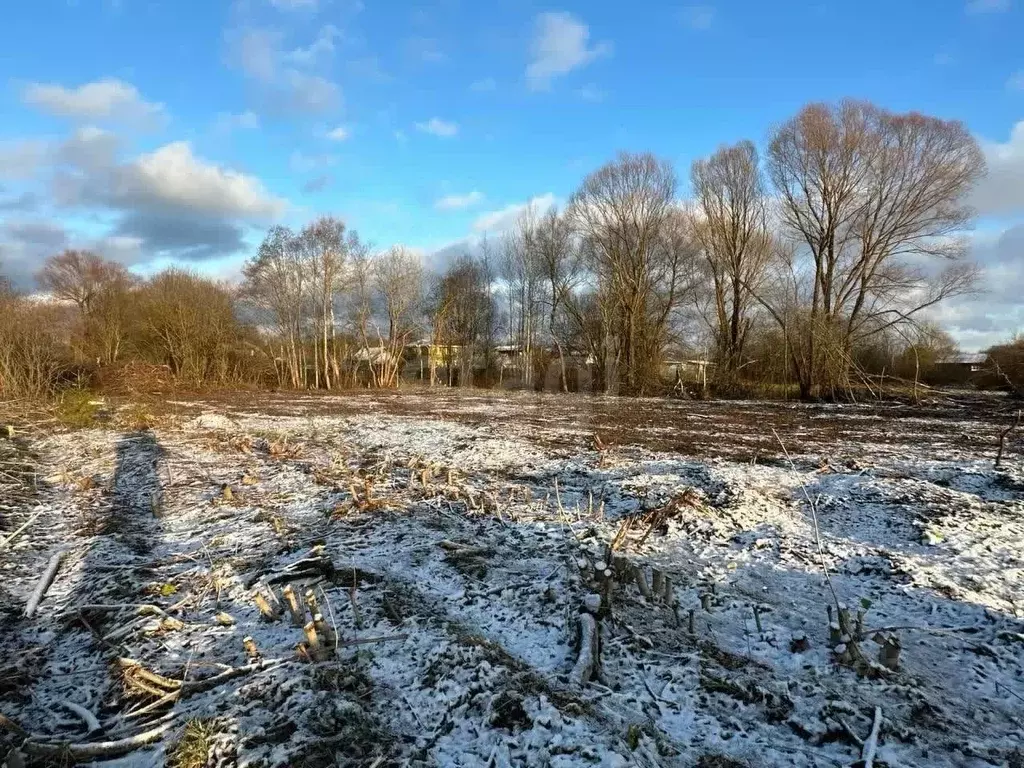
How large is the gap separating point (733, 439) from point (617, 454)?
150 inches

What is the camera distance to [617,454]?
10.3m

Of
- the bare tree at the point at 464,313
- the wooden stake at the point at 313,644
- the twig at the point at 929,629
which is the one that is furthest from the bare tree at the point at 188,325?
the twig at the point at 929,629

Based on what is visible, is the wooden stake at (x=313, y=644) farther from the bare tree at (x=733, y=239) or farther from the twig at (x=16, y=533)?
the bare tree at (x=733, y=239)

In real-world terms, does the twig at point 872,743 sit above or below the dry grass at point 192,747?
above

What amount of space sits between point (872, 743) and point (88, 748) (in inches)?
163

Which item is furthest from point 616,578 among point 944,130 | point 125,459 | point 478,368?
point 478,368

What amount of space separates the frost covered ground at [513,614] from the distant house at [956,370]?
2844cm

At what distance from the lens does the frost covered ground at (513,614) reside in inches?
115

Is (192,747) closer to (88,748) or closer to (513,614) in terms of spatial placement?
(88,748)

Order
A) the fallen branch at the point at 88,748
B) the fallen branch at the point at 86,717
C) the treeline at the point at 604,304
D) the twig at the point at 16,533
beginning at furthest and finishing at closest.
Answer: the treeline at the point at 604,304 → the twig at the point at 16,533 → the fallen branch at the point at 86,717 → the fallen branch at the point at 88,748

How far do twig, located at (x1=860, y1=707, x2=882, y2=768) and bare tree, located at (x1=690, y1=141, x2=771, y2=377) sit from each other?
27.3 m

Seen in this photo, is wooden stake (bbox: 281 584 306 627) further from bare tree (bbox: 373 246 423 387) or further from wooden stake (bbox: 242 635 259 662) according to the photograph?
bare tree (bbox: 373 246 423 387)

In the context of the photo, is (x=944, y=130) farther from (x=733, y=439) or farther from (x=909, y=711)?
(x=909, y=711)

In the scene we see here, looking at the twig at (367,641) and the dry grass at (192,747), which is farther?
the twig at (367,641)
